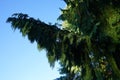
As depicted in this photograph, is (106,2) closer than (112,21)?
No

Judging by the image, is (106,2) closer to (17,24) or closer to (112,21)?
(112,21)

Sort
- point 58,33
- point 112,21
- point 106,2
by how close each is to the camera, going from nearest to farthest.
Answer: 1. point 58,33
2. point 112,21
3. point 106,2

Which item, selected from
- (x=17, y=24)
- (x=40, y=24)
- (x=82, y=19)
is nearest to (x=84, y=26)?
(x=82, y=19)

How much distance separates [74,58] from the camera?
1034 centimetres

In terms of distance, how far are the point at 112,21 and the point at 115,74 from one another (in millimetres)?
2048

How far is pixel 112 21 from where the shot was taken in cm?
1072

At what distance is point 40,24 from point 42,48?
88cm

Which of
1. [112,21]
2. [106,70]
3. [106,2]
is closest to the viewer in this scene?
[112,21]

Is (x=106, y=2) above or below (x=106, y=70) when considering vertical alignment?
above

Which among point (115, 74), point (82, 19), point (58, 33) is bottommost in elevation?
point (115, 74)

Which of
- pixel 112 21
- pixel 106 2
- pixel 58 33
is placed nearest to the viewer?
pixel 58 33

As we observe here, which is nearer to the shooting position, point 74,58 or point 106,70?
point 74,58

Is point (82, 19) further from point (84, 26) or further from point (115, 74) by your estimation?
point (115, 74)

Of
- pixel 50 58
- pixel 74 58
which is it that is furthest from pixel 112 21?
pixel 50 58
